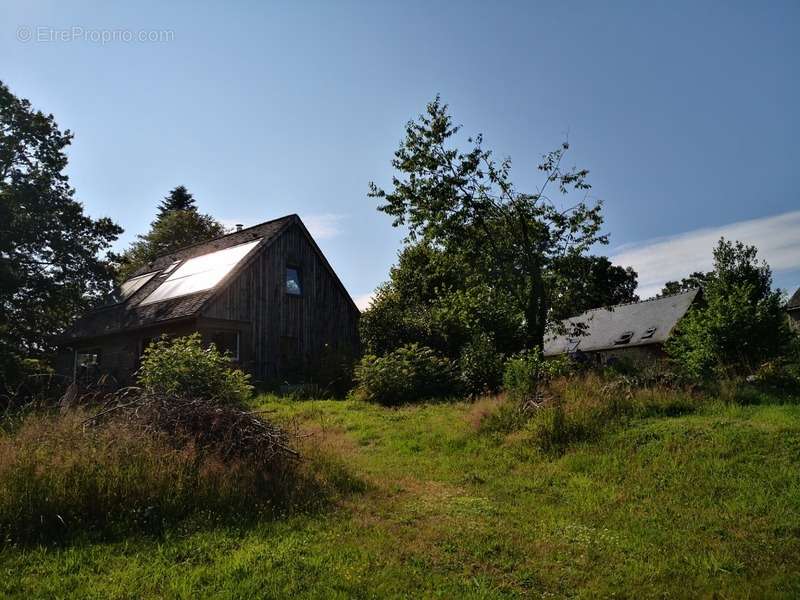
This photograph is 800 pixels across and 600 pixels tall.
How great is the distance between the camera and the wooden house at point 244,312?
19312 mm

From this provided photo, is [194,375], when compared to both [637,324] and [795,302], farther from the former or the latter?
[795,302]

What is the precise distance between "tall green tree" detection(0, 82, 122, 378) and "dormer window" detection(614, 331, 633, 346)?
1132 inches

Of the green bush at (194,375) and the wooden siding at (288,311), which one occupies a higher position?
the wooden siding at (288,311)

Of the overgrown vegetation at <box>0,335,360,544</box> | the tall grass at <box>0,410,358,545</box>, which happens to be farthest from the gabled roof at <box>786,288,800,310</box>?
the tall grass at <box>0,410,358,545</box>

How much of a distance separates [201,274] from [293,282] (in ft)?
11.3

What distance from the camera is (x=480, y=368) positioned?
16.0 m

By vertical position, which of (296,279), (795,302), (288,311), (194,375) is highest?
(296,279)

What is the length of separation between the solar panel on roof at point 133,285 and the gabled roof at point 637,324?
20956 mm

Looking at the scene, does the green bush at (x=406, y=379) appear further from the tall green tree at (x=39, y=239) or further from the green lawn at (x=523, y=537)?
the tall green tree at (x=39, y=239)

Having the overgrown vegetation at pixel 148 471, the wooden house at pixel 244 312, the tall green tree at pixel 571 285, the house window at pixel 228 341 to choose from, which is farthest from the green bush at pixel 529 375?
the house window at pixel 228 341

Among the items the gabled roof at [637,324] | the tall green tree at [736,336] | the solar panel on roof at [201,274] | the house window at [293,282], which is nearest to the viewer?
the tall green tree at [736,336]

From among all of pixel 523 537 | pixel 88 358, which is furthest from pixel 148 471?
pixel 88 358

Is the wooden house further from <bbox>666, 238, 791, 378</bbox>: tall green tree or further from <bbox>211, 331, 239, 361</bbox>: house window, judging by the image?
<bbox>666, 238, 791, 378</bbox>: tall green tree

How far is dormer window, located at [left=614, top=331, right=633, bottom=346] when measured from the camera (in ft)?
114
